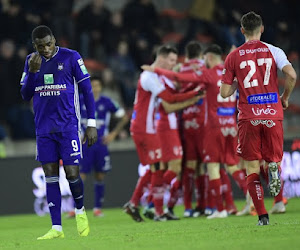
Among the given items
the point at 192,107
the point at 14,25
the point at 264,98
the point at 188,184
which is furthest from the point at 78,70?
the point at 14,25

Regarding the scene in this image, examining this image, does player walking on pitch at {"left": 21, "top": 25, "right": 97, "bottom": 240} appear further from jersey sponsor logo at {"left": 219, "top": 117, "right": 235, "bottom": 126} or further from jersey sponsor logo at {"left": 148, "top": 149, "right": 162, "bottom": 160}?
jersey sponsor logo at {"left": 219, "top": 117, "right": 235, "bottom": 126}

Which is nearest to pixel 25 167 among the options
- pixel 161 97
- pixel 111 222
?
pixel 111 222

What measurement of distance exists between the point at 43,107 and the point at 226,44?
12109 millimetres

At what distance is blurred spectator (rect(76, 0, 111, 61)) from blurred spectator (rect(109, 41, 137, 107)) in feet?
1.67

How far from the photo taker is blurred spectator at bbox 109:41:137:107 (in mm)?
18656

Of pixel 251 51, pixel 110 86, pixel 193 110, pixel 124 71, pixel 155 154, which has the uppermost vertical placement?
pixel 124 71

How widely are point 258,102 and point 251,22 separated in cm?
86

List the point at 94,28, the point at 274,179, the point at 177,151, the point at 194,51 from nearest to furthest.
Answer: the point at 274,179
the point at 177,151
the point at 194,51
the point at 94,28

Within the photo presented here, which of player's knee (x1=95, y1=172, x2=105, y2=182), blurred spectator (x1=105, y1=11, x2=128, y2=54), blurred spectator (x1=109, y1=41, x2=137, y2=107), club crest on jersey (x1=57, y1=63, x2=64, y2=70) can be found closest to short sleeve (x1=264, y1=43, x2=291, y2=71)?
club crest on jersey (x1=57, y1=63, x2=64, y2=70)

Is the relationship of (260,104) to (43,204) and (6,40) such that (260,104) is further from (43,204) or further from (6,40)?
(6,40)

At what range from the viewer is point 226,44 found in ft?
66.7

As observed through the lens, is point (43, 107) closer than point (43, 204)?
Yes

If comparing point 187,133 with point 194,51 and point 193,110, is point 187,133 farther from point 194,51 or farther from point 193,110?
point 194,51

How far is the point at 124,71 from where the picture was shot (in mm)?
18984
